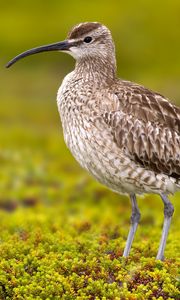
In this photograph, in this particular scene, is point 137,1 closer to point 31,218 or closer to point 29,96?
point 29,96

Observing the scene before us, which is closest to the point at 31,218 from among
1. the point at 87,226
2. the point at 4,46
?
the point at 87,226

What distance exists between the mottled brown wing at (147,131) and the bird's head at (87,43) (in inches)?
47.0

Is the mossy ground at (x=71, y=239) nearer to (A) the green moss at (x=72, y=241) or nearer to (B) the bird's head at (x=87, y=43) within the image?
(A) the green moss at (x=72, y=241)

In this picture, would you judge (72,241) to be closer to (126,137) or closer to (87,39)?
(126,137)

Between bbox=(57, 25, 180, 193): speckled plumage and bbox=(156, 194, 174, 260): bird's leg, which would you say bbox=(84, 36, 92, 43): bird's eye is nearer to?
bbox=(57, 25, 180, 193): speckled plumage

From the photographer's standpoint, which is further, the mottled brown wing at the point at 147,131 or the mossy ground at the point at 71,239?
the mottled brown wing at the point at 147,131

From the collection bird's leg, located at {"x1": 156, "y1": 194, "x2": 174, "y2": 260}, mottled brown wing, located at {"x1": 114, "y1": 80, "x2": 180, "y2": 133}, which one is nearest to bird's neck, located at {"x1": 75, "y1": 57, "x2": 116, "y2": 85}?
mottled brown wing, located at {"x1": 114, "y1": 80, "x2": 180, "y2": 133}

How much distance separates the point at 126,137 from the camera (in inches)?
407

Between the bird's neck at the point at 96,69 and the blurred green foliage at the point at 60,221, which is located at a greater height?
the bird's neck at the point at 96,69

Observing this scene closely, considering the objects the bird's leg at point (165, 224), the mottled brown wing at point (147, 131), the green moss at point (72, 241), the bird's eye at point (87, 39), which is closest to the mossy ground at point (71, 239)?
the green moss at point (72, 241)

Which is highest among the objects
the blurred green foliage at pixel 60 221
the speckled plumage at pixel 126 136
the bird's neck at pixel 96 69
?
the bird's neck at pixel 96 69

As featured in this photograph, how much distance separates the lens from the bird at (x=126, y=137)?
10.2 meters

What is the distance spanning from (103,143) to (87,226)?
4.01m

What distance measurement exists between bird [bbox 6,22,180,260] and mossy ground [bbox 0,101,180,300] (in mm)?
821
